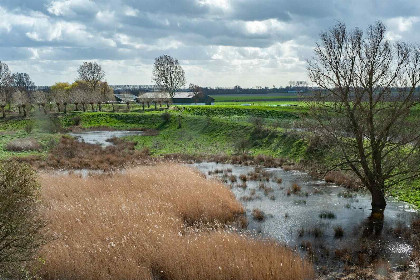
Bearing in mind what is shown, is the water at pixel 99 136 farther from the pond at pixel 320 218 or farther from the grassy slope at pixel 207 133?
the pond at pixel 320 218

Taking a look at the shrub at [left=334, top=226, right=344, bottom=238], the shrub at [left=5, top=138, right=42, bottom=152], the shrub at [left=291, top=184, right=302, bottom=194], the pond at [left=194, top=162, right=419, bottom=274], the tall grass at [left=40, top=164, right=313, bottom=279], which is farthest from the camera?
the shrub at [left=5, top=138, right=42, bottom=152]

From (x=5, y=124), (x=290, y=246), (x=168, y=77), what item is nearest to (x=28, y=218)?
Answer: (x=290, y=246)

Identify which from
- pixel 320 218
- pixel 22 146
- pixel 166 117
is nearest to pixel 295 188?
pixel 320 218

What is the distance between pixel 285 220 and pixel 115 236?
31.5ft

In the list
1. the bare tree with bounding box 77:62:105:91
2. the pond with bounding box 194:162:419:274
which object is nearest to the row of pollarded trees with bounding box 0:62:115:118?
the bare tree with bounding box 77:62:105:91

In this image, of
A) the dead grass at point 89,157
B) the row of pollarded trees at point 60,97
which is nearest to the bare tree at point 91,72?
the row of pollarded trees at point 60,97

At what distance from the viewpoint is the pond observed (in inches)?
701

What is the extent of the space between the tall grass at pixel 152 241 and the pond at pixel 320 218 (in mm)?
2067

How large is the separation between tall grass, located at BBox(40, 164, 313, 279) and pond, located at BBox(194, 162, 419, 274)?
207 centimetres

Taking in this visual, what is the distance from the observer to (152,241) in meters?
16.0

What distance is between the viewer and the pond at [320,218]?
17.8m

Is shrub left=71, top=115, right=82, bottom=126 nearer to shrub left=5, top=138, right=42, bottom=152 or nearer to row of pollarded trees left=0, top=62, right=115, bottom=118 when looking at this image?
row of pollarded trees left=0, top=62, right=115, bottom=118

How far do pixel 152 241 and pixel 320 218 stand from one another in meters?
10.5

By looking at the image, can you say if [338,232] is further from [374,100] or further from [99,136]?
[99,136]
